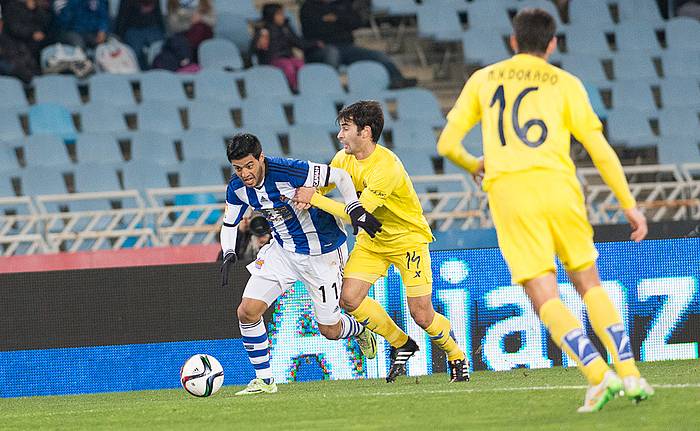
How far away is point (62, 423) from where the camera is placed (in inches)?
284

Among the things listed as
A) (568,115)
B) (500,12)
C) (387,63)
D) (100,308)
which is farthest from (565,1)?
(568,115)

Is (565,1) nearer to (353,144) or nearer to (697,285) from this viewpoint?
(697,285)

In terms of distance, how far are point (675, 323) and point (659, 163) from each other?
6.28 metres

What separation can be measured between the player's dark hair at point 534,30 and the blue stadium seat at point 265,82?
1074cm

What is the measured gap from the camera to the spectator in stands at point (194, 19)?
17719mm

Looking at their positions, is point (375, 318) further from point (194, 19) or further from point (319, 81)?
point (194, 19)

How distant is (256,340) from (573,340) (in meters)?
3.55

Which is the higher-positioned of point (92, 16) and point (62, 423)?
point (92, 16)

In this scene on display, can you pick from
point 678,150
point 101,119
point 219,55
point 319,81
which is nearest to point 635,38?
point 678,150

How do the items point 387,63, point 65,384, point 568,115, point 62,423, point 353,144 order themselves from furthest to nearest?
point 387,63
point 65,384
point 353,144
point 62,423
point 568,115

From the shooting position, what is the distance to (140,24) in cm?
1769

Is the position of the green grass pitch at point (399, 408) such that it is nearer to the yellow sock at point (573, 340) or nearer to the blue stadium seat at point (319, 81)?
the yellow sock at point (573, 340)

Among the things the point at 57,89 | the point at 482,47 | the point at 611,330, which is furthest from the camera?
the point at 482,47

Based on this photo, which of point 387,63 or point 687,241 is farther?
point 387,63
